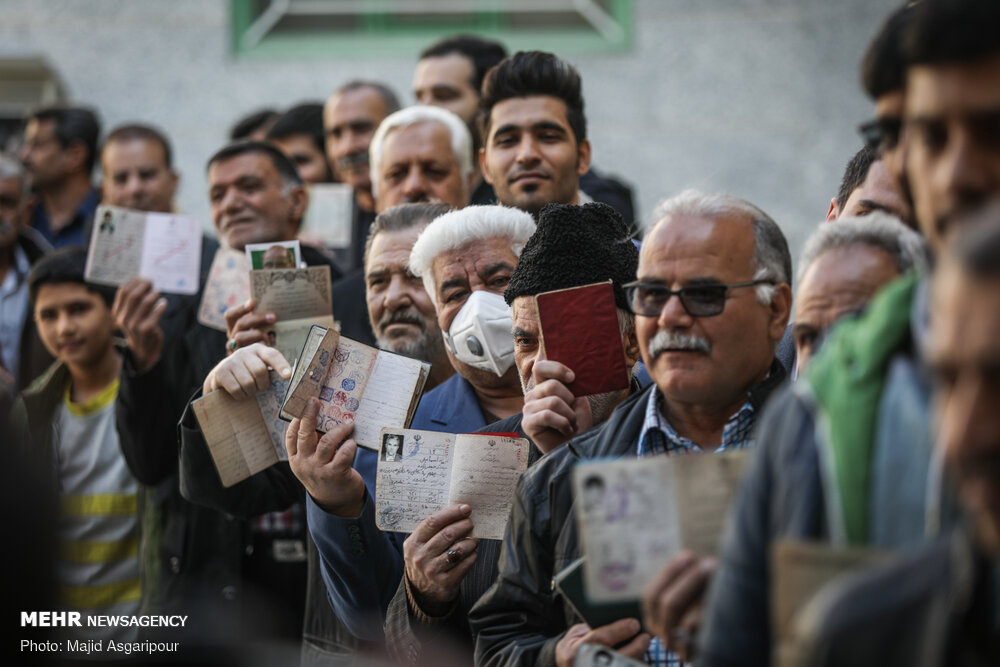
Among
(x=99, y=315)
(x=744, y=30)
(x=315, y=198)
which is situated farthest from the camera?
(x=744, y=30)

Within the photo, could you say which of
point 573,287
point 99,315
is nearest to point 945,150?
point 573,287

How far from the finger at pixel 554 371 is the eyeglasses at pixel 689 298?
37 cm

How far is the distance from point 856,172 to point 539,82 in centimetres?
150

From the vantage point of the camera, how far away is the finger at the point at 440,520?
10.6 ft

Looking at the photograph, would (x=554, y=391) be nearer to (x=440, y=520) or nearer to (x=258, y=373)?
(x=440, y=520)

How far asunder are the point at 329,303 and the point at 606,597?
2176mm

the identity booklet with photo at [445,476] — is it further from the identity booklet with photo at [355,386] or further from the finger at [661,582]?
the finger at [661,582]

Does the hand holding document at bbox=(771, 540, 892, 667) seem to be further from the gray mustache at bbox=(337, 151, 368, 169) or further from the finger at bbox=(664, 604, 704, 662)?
the gray mustache at bbox=(337, 151, 368, 169)

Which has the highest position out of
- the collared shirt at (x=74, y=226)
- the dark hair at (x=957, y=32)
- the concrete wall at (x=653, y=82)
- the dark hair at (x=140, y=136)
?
the concrete wall at (x=653, y=82)

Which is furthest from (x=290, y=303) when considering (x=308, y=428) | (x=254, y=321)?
(x=308, y=428)

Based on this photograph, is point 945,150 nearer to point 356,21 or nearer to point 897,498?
point 897,498

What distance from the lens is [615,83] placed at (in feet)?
29.5

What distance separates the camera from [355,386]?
3549 mm

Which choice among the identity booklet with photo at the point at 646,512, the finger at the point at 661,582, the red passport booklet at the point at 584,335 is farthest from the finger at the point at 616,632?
the red passport booklet at the point at 584,335
